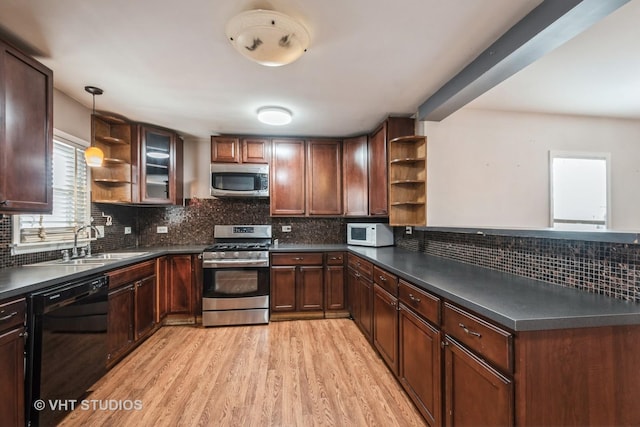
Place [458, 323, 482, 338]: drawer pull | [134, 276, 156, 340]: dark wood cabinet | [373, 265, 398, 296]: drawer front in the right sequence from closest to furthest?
[458, 323, 482, 338]: drawer pull < [373, 265, 398, 296]: drawer front < [134, 276, 156, 340]: dark wood cabinet

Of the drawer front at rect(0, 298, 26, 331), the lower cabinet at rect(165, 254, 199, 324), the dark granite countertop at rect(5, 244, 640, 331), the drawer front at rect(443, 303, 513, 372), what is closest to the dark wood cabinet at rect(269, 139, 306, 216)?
the lower cabinet at rect(165, 254, 199, 324)

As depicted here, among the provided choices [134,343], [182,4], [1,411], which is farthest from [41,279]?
[182,4]

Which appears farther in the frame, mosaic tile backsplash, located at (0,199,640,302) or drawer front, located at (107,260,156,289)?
drawer front, located at (107,260,156,289)

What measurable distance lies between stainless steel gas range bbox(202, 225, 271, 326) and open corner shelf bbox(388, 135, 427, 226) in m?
1.63

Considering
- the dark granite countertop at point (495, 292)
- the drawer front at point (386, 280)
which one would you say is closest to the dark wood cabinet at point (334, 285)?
the drawer front at point (386, 280)

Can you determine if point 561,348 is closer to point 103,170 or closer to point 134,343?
point 134,343

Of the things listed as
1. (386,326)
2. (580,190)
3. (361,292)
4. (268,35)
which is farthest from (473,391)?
(580,190)

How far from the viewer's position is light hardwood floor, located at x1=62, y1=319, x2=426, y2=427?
175 cm

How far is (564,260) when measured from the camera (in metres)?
1.44

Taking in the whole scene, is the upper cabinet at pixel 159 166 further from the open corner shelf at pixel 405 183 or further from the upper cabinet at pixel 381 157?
the open corner shelf at pixel 405 183

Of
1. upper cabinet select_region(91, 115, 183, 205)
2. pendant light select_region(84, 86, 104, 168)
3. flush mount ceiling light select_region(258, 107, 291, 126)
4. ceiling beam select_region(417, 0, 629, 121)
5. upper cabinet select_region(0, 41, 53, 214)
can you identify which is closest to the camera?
ceiling beam select_region(417, 0, 629, 121)

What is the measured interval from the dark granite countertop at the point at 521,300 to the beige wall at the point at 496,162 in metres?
1.19

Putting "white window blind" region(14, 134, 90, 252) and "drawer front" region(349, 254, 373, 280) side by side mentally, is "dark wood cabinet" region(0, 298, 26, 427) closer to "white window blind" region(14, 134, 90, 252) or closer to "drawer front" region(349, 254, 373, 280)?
"white window blind" region(14, 134, 90, 252)

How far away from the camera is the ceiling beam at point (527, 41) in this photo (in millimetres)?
1325
